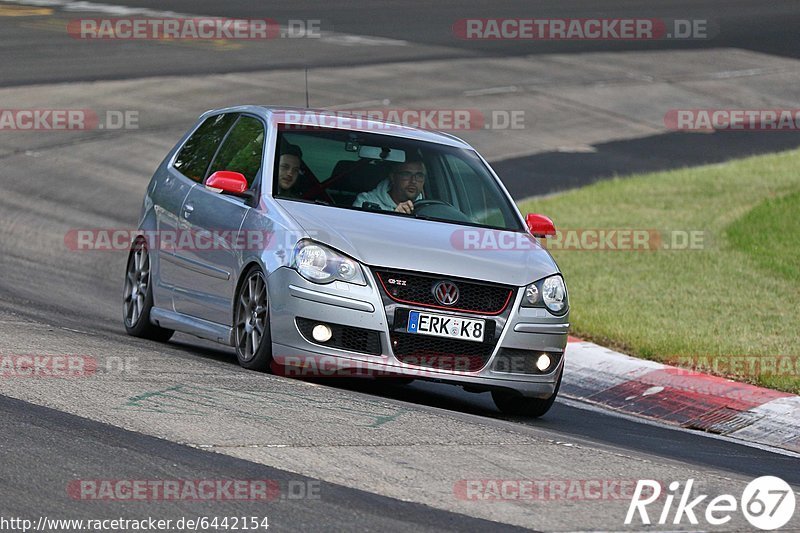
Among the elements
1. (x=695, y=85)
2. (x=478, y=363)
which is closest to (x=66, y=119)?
(x=695, y=85)

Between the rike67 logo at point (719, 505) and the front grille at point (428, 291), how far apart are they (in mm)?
2114

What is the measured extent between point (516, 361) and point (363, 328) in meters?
0.96

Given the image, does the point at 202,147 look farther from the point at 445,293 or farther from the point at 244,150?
the point at 445,293

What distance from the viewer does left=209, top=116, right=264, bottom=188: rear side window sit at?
9797 millimetres

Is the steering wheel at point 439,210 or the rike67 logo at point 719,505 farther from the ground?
the steering wheel at point 439,210

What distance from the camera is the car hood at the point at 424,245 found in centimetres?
861

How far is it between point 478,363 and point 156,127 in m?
13.4

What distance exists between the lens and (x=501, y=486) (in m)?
6.50

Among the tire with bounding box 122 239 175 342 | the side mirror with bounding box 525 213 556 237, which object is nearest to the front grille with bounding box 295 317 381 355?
the side mirror with bounding box 525 213 556 237

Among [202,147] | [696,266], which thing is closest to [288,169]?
[202,147]

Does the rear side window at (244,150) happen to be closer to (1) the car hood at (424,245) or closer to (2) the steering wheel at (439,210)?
(1) the car hood at (424,245)

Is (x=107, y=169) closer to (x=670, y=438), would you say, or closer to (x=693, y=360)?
(x=693, y=360)

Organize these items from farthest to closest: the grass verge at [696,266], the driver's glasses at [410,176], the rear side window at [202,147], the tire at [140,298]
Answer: the grass verge at [696,266] → the tire at [140,298] → the rear side window at [202,147] → the driver's glasses at [410,176]

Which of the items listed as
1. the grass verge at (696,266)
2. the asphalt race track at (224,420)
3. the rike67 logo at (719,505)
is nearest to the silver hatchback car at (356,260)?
the asphalt race track at (224,420)
